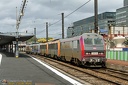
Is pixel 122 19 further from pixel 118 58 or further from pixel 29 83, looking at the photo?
pixel 29 83

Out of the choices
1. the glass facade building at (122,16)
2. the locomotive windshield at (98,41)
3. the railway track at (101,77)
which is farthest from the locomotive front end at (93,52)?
the glass facade building at (122,16)

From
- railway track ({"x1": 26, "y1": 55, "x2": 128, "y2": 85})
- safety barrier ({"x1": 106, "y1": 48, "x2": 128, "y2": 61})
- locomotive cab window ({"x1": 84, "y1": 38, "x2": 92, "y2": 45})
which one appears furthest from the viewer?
safety barrier ({"x1": 106, "y1": 48, "x2": 128, "y2": 61})

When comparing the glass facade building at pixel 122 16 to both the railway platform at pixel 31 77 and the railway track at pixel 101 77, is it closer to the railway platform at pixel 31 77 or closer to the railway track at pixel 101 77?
the railway track at pixel 101 77

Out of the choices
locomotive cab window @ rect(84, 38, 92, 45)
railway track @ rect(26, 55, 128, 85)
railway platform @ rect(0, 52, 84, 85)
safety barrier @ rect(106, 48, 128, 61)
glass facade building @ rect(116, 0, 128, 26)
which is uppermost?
glass facade building @ rect(116, 0, 128, 26)

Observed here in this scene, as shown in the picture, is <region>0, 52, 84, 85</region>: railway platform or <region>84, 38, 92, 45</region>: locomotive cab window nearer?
<region>0, 52, 84, 85</region>: railway platform

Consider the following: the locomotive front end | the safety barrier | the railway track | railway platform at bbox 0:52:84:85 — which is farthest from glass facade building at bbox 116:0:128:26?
railway platform at bbox 0:52:84:85

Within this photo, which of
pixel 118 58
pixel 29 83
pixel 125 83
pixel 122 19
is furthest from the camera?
pixel 122 19

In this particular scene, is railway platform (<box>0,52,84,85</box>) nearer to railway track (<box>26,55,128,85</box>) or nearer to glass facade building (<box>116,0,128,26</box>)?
railway track (<box>26,55,128,85</box>)

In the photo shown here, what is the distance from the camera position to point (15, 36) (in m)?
43.0

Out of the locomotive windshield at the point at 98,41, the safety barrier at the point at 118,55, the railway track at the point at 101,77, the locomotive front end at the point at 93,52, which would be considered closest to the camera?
the railway track at the point at 101,77

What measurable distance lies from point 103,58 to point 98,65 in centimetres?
81

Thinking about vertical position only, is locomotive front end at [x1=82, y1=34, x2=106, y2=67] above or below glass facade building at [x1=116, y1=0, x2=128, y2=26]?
below

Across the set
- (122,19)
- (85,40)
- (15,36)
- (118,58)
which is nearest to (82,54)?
(85,40)

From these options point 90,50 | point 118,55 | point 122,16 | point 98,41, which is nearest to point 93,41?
point 98,41
